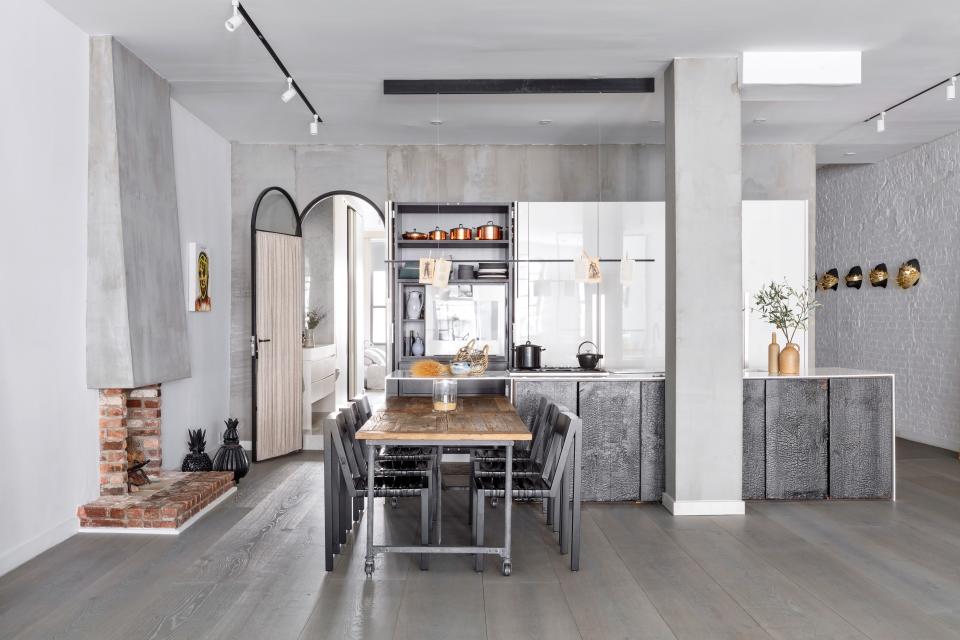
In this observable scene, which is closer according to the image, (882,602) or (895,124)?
(882,602)

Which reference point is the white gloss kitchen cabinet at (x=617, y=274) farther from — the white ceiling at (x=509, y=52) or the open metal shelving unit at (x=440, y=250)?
the white ceiling at (x=509, y=52)

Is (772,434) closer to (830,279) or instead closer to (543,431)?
(543,431)

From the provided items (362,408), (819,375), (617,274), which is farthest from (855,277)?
(362,408)

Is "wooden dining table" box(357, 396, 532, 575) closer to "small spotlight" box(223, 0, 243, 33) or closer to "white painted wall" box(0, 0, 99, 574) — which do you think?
"white painted wall" box(0, 0, 99, 574)

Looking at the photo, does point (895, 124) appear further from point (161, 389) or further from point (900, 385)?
point (161, 389)

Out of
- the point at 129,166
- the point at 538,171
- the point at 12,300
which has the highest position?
the point at 538,171

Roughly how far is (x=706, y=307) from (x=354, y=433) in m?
2.57

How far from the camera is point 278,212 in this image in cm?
731

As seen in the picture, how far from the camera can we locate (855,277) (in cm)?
884

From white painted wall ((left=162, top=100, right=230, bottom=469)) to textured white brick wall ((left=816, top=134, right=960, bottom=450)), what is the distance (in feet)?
23.4

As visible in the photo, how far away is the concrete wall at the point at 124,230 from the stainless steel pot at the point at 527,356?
2.92 meters

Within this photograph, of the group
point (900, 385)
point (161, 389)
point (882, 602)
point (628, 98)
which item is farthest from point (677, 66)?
point (900, 385)

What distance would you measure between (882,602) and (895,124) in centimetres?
503

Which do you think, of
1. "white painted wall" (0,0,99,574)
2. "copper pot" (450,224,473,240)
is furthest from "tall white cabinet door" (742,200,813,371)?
"white painted wall" (0,0,99,574)
